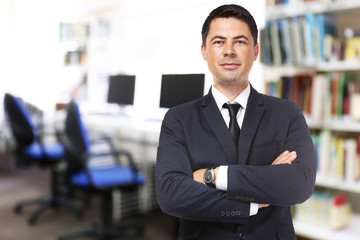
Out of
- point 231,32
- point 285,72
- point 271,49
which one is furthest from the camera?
point 285,72

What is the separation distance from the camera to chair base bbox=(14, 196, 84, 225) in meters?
2.75

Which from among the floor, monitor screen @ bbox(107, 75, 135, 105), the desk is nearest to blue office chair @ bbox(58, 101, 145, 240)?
the floor

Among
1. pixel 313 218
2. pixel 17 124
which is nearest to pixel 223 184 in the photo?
pixel 313 218

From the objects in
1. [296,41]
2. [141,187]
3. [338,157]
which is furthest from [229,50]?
[141,187]

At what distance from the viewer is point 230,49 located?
523 millimetres

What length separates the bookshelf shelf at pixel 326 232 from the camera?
6.02ft

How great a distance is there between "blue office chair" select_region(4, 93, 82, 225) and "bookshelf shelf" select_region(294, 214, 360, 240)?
1.86 metres

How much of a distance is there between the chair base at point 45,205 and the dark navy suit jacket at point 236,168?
2494 mm

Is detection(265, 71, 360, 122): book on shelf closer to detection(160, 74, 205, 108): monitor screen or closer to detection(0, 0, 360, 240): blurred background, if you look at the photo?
detection(0, 0, 360, 240): blurred background

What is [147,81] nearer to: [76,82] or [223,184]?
[223,184]

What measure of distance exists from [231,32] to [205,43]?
0.06 meters

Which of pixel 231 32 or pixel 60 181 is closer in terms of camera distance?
pixel 231 32

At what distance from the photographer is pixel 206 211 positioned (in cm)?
58

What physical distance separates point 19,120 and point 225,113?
2497 mm
